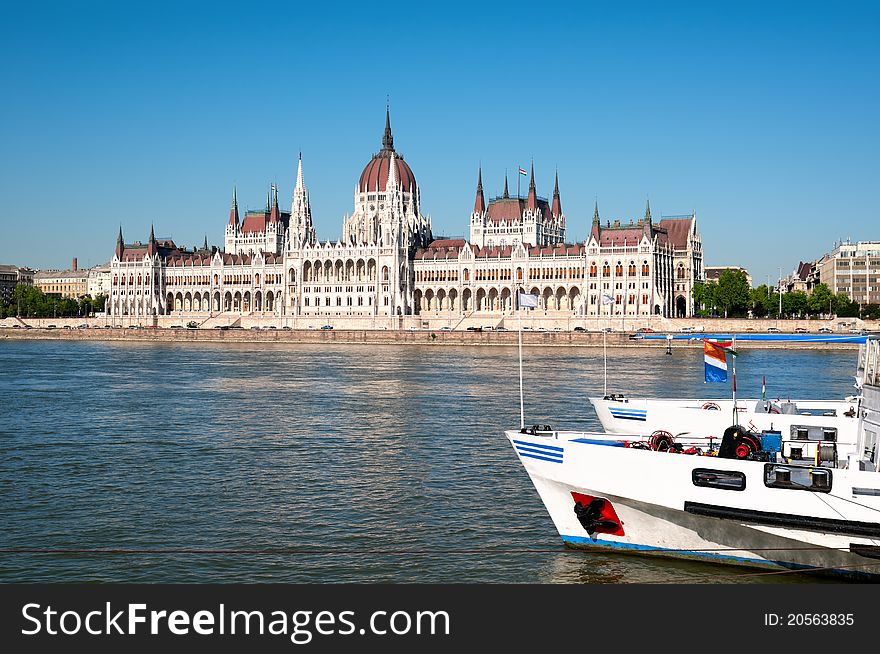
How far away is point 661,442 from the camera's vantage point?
17797mm

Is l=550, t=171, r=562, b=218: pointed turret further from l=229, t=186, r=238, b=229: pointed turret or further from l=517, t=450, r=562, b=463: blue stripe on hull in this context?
l=517, t=450, r=562, b=463: blue stripe on hull

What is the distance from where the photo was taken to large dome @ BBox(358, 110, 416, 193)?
536 ft

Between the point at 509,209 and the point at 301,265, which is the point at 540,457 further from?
the point at 509,209

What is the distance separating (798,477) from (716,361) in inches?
231

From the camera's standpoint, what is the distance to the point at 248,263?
166000 mm

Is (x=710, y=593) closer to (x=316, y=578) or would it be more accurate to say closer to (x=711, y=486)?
(x=711, y=486)

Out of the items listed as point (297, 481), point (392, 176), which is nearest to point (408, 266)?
point (392, 176)

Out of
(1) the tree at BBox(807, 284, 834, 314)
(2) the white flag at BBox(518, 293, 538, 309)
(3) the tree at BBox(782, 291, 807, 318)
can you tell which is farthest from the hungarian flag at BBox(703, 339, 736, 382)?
(3) the tree at BBox(782, 291, 807, 318)

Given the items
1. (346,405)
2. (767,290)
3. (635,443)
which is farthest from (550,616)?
(767,290)

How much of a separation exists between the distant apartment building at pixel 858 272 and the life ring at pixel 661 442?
141450 mm

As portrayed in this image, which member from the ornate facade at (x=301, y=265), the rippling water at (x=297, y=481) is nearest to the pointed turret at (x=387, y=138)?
the ornate facade at (x=301, y=265)

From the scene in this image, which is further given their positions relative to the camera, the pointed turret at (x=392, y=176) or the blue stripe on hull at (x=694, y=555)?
the pointed turret at (x=392, y=176)

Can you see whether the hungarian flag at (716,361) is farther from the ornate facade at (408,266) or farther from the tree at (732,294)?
the ornate facade at (408,266)

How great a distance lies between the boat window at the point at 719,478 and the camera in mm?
15568
